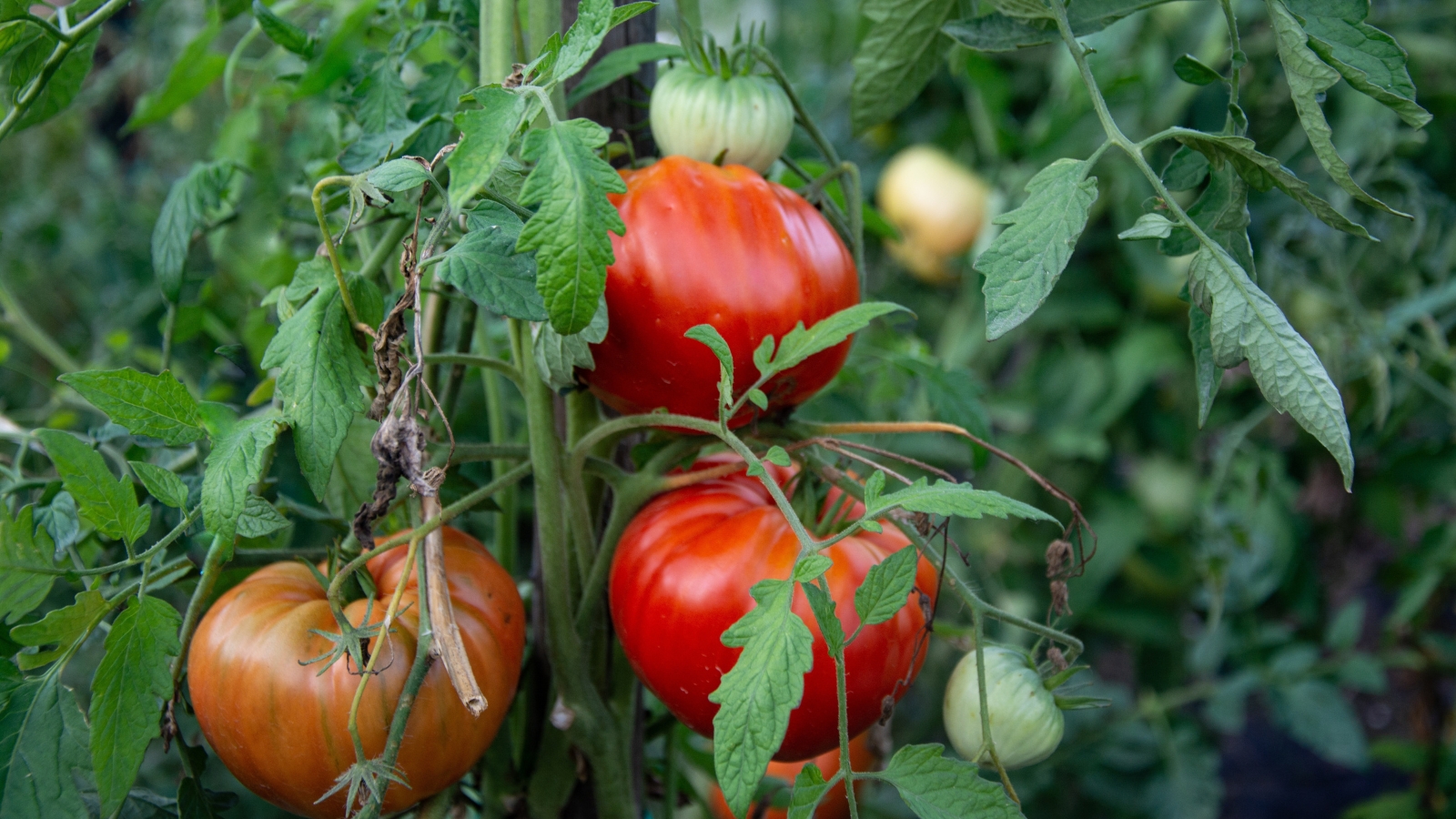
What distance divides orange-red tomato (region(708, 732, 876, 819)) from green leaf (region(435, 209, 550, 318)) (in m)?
0.41

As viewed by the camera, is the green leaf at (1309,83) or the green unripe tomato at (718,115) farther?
the green unripe tomato at (718,115)

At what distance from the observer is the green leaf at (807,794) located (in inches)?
15.7

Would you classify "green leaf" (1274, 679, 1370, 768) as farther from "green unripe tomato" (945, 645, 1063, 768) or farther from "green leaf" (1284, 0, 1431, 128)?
"green leaf" (1284, 0, 1431, 128)

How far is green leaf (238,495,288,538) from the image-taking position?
0.44 m

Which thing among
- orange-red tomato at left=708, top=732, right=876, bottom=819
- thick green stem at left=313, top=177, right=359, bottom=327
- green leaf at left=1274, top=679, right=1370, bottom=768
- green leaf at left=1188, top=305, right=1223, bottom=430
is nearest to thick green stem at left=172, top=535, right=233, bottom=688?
thick green stem at left=313, top=177, right=359, bottom=327

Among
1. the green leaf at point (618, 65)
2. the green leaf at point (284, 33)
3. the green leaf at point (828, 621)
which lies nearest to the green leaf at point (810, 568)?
the green leaf at point (828, 621)

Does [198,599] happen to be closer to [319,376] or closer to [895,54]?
[319,376]

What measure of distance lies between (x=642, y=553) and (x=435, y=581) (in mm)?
115

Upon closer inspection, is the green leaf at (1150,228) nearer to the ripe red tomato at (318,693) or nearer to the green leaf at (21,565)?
the ripe red tomato at (318,693)

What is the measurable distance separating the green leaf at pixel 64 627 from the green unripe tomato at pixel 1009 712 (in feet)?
1.36

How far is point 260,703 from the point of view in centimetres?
46

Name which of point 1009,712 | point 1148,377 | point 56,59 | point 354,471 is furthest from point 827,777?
point 1148,377

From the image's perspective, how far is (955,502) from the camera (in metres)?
0.38

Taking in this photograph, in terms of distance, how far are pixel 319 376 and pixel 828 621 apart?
0.24 m
